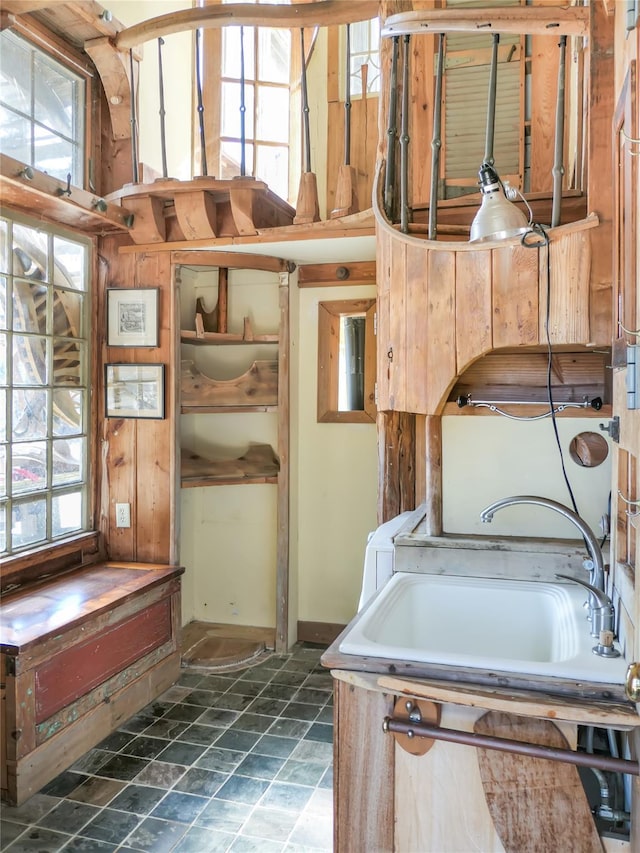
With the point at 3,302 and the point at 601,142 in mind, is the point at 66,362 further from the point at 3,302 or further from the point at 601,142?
the point at 601,142

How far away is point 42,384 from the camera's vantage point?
2787 millimetres

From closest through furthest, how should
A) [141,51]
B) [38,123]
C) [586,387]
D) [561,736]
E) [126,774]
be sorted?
[561,736], [586,387], [126,774], [38,123], [141,51]

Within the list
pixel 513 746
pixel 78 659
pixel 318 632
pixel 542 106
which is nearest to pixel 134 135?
pixel 542 106

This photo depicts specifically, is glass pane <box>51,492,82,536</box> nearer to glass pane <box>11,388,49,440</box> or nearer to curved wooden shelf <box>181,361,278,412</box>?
glass pane <box>11,388,49,440</box>

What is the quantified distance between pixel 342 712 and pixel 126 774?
1300 mm

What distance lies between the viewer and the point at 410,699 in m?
1.36

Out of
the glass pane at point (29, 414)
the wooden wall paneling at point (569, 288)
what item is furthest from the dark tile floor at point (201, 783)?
the wooden wall paneling at point (569, 288)

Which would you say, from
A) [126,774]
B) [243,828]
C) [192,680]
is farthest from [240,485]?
[243,828]

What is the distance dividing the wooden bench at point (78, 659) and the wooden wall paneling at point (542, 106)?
8.38 ft

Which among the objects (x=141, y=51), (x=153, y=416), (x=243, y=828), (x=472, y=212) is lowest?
(x=243, y=828)

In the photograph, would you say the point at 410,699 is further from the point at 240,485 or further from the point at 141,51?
the point at 141,51

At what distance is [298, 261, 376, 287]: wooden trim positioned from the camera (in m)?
3.36

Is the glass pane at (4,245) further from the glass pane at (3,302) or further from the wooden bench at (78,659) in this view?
the wooden bench at (78,659)

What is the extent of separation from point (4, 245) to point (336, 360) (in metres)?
1.69
